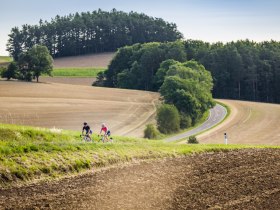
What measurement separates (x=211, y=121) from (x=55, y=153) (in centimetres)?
6753

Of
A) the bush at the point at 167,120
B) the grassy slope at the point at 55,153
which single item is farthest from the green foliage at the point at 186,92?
the grassy slope at the point at 55,153

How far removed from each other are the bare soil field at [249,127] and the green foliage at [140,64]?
3394 centimetres

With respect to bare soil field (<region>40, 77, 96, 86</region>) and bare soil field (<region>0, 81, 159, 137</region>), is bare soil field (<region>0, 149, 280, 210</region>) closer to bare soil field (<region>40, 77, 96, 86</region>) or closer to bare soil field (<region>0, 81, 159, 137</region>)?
bare soil field (<region>0, 81, 159, 137</region>)

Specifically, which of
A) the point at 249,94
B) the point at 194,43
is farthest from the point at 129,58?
the point at 249,94

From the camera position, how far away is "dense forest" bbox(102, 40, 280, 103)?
468ft

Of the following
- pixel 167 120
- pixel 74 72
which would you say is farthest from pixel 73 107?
pixel 74 72

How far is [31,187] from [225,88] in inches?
4784

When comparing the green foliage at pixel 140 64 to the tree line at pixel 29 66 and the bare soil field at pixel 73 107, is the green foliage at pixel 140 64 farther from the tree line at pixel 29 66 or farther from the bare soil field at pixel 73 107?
the tree line at pixel 29 66

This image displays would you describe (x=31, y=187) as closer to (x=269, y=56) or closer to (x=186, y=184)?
(x=186, y=184)

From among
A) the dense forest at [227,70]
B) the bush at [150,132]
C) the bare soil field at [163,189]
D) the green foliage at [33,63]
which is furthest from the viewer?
the dense forest at [227,70]

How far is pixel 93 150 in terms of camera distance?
33.3 meters

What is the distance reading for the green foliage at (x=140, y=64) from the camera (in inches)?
5640

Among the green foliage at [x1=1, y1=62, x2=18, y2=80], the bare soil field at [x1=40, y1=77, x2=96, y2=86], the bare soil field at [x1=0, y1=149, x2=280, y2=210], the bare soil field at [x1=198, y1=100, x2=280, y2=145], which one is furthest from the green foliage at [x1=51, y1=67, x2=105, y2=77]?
the bare soil field at [x1=0, y1=149, x2=280, y2=210]

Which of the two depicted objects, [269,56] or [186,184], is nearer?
[186,184]
